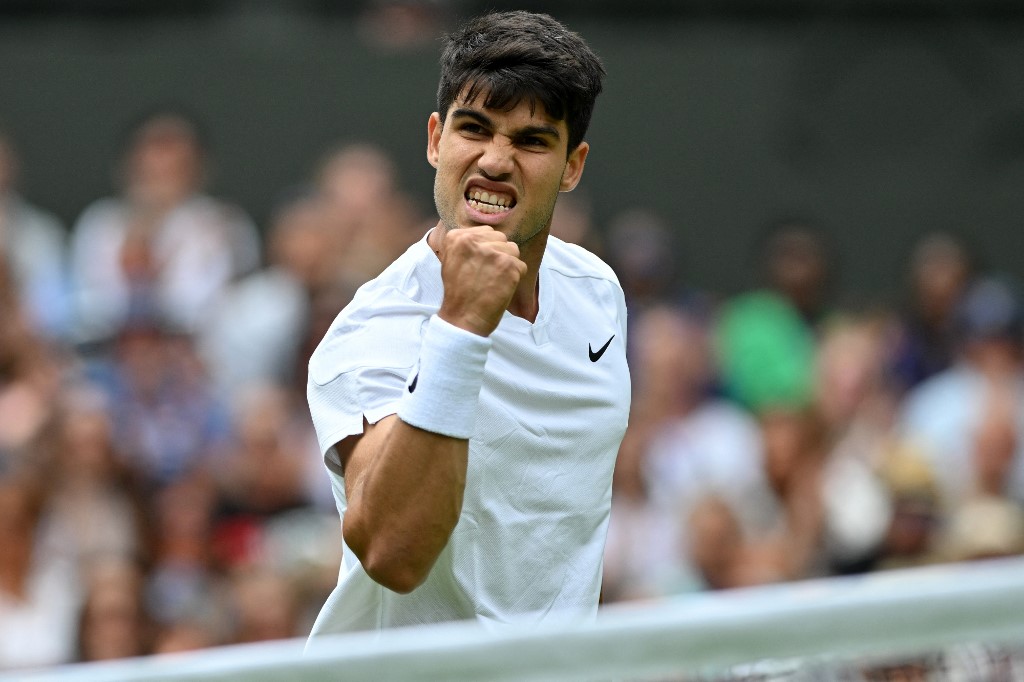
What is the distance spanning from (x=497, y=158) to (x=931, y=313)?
5.10m

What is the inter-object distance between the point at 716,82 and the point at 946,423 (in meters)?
2.09

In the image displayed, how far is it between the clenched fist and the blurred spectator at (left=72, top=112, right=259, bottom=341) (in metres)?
4.37

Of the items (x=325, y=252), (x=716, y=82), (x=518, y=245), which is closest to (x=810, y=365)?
(x=716, y=82)

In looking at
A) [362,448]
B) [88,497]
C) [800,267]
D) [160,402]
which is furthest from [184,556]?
[362,448]

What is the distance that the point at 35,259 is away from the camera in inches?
272

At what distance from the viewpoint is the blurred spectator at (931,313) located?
23.1 ft

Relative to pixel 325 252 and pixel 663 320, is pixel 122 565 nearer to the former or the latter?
pixel 325 252

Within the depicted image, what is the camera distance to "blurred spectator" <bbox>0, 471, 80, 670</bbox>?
5.43 metres

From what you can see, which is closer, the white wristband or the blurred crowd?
the white wristband

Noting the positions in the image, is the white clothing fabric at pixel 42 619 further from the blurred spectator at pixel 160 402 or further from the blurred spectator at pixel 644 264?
the blurred spectator at pixel 644 264

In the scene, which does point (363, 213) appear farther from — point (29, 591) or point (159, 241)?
point (29, 591)

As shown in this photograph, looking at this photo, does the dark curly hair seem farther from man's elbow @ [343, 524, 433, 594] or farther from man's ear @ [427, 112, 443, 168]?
man's elbow @ [343, 524, 433, 594]

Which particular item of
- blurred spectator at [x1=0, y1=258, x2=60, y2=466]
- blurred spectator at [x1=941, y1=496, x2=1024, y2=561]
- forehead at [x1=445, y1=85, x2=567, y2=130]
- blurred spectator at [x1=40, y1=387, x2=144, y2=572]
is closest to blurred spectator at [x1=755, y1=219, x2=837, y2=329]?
blurred spectator at [x1=941, y1=496, x2=1024, y2=561]

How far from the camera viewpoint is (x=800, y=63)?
7.76 m
